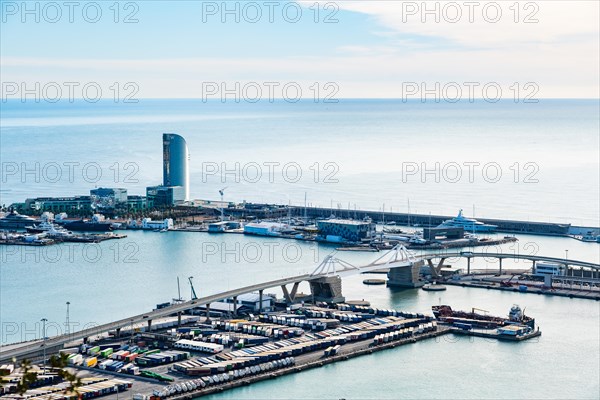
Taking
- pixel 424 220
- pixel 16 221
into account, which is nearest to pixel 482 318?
pixel 424 220

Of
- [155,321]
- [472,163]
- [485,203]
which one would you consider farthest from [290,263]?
[472,163]

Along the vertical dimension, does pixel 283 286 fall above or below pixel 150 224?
below

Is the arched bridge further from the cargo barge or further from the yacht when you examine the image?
the yacht

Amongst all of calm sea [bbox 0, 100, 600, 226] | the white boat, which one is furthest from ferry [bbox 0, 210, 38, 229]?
the white boat

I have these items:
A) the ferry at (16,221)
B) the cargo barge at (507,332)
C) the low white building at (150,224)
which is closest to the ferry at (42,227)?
the ferry at (16,221)

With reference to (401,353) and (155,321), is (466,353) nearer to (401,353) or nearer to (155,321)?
(401,353)

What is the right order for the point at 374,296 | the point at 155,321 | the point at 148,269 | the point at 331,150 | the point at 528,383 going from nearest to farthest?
1. the point at 528,383
2. the point at 155,321
3. the point at 374,296
4. the point at 148,269
5. the point at 331,150

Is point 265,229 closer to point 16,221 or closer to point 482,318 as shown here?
point 16,221
